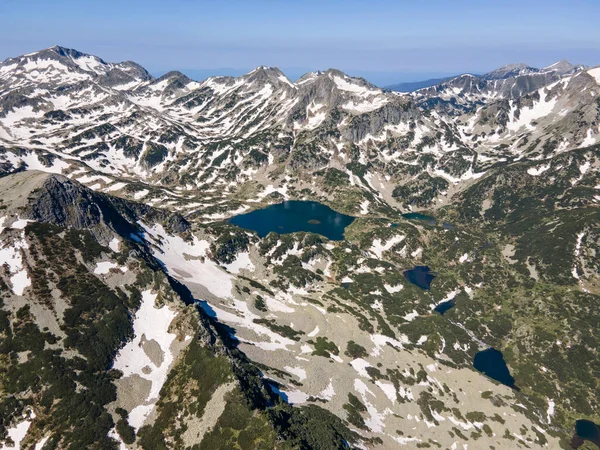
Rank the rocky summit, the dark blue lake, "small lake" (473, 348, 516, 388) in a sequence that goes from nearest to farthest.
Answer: the rocky summit, "small lake" (473, 348, 516, 388), the dark blue lake

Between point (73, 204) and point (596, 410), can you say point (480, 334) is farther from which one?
point (73, 204)

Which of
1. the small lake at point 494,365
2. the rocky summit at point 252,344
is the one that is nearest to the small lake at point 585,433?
the rocky summit at point 252,344

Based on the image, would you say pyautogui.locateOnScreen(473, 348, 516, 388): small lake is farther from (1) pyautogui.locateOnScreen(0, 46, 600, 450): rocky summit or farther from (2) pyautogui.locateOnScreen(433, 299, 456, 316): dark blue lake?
(2) pyautogui.locateOnScreen(433, 299, 456, 316): dark blue lake

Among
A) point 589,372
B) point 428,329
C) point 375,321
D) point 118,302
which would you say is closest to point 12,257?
point 118,302

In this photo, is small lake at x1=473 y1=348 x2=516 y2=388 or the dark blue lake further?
the dark blue lake

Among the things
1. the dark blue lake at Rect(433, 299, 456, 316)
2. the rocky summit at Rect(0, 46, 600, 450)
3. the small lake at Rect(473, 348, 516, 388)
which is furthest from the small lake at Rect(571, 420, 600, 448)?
the dark blue lake at Rect(433, 299, 456, 316)

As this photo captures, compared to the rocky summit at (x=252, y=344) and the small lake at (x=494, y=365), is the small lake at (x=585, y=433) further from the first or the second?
the small lake at (x=494, y=365)

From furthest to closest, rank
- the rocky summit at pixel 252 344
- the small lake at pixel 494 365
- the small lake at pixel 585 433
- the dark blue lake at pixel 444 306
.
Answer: the dark blue lake at pixel 444 306
the small lake at pixel 494 365
the small lake at pixel 585 433
the rocky summit at pixel 252 344

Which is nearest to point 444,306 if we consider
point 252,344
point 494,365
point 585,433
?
point 494,365
